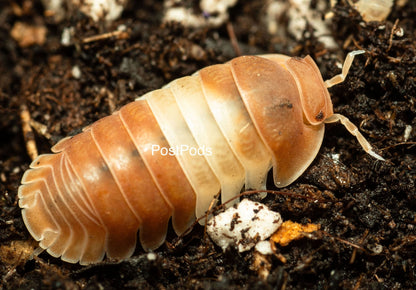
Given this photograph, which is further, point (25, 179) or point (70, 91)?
point (70, 91)

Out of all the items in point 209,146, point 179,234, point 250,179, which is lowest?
point 179,234

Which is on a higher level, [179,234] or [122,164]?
[122,164]

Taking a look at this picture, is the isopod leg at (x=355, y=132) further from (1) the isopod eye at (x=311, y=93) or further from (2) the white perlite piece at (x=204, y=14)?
(2) the white perlite piece at (x=204, y=14)

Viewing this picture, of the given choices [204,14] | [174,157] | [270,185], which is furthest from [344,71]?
[204,14]

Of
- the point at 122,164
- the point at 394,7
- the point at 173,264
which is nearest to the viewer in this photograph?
the point at 122,164

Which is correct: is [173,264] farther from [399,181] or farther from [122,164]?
[399,181]

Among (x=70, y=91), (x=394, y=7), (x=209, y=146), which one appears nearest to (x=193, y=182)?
(x=209, y=146)

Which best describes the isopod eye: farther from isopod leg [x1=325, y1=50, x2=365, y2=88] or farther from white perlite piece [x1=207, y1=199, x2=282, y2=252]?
white perlite piece [x1=207, y1=199, x2=282, y2=252]

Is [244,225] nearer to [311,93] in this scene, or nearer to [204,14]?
[311,93]
